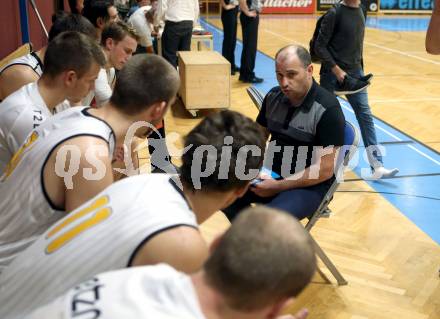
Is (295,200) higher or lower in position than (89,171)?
lower

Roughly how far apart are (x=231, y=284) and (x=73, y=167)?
1.09 m

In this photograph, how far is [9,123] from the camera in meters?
2.87

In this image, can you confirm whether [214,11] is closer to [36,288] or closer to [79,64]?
[79,64]

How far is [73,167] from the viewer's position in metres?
2.07

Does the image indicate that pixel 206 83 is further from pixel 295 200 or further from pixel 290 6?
pixel 290 6

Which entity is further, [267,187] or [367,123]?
[367,123]

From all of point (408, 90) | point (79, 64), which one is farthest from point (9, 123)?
point (408, 90)

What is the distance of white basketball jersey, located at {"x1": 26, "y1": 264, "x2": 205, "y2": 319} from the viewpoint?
1216 millimetres

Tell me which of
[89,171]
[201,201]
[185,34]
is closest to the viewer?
[201,201]

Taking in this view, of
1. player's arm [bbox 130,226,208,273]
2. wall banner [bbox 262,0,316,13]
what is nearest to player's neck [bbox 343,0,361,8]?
player's arm [bbox 130,226,208,273]

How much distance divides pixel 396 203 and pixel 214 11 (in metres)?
18.5

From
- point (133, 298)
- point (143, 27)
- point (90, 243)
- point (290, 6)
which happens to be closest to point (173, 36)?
point (143, 27)

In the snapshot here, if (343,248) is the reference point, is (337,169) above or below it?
above

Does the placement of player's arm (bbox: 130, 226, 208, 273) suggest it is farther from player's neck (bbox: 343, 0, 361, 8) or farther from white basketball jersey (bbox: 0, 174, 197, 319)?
player's neck (bbox: 343, 0, 361, 8)
